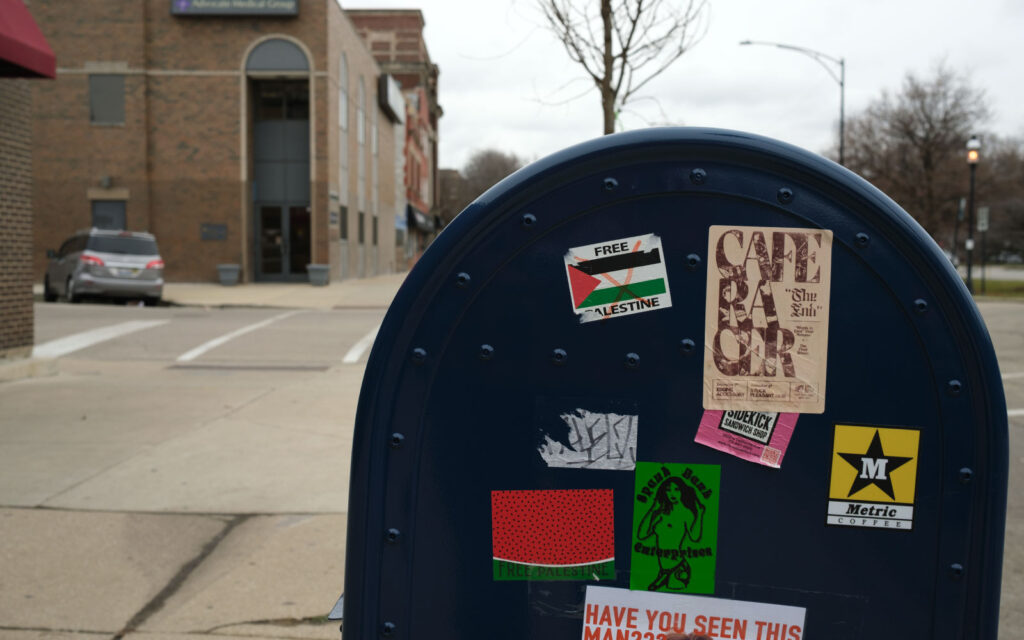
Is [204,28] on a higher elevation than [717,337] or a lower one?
higher

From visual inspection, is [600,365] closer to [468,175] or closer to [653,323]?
[653,323]

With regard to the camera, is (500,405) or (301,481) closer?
(500,405)

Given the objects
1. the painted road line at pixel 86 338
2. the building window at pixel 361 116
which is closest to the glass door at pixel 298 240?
the building window at pixel 361 116

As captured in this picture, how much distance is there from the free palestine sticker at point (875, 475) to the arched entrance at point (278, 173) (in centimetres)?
3104

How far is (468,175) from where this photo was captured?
305 feet

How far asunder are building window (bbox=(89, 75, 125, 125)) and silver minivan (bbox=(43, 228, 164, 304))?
9.57m

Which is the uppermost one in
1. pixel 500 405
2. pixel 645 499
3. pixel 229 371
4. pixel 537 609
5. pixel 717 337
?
pixel 717 337

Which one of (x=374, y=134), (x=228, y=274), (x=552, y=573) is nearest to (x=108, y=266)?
(x=228, y=274)

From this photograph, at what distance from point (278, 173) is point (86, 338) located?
18070 mm

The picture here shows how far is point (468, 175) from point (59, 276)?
7268 centimetres

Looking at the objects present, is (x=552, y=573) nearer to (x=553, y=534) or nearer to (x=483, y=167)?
(x=553, y=534)

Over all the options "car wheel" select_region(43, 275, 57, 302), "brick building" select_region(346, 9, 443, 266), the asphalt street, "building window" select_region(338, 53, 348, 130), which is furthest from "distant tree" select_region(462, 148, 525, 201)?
the asphalt street

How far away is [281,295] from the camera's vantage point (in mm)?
25453

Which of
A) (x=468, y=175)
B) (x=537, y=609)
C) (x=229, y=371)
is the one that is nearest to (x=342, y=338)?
(x=229, y=371)
